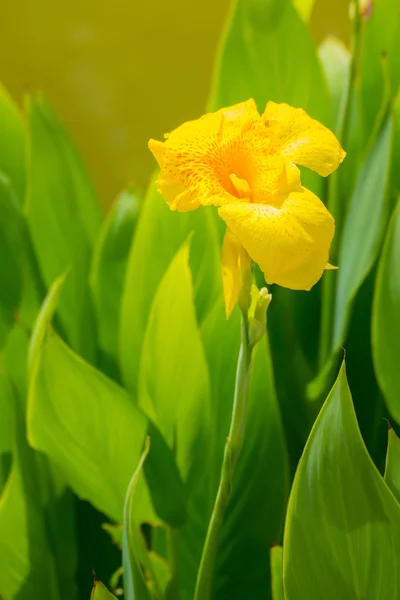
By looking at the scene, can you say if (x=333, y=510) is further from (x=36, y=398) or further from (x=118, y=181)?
(x=118, y=181)

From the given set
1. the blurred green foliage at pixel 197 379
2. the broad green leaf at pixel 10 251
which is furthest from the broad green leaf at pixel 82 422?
the broad green leaf at pixel 10 251

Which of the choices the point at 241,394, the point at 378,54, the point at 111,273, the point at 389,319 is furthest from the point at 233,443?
the point at 378,54

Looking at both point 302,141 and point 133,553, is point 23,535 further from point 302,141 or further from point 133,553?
point 302,141

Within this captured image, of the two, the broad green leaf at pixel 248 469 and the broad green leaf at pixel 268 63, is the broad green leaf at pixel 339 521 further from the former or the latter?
the broad green leaf at pixel 268 63

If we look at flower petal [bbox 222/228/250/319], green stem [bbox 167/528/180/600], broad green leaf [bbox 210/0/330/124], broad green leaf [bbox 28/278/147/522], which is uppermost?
broad green leaf [bbox 210/0/330/124]

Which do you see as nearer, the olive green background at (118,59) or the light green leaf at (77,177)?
the light green leaf at (77,177)

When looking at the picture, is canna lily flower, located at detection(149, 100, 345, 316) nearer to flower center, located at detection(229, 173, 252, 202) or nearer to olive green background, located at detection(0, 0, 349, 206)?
flower center, located at detection(229, 173, 252, 202)

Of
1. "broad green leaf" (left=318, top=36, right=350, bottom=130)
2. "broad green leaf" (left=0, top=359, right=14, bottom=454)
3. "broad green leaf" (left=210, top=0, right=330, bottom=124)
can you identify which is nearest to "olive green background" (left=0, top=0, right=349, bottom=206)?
"broad green leaf" (left=318, top=36, right=350, bottom=130)
